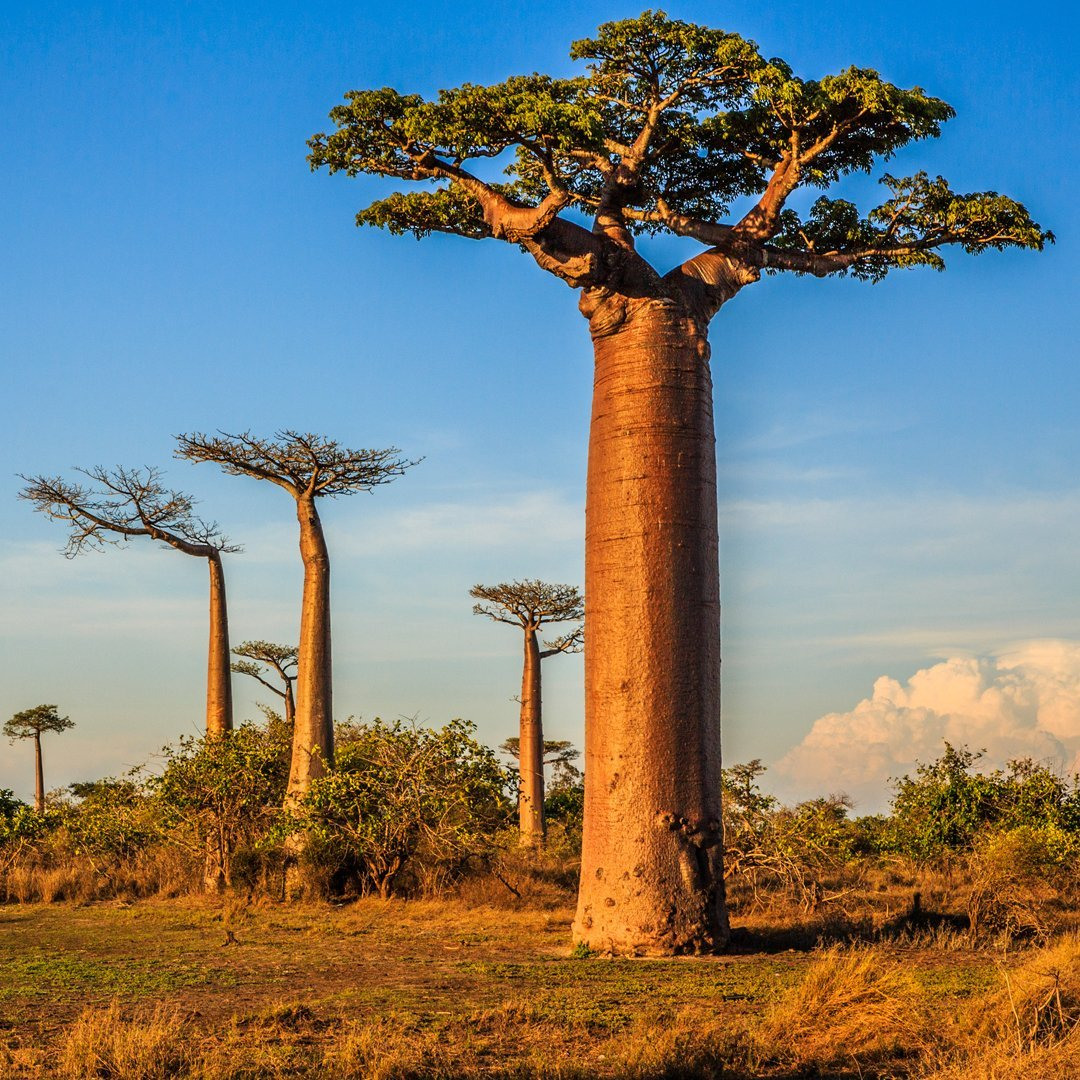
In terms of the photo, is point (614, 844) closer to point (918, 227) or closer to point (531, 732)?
point (918, 227)

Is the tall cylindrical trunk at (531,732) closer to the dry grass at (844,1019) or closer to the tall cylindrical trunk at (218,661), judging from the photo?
the tall cylindrical trunk at (218,661)

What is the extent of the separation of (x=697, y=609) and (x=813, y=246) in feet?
11.8

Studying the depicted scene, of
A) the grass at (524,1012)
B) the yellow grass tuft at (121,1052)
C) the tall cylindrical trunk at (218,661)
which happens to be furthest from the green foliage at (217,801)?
the yellow grass tuft at (121,1052)

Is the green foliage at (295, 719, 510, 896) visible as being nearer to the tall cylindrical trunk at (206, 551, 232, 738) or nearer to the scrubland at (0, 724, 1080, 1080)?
the scrubland at (0, 724, 1080, 1080)

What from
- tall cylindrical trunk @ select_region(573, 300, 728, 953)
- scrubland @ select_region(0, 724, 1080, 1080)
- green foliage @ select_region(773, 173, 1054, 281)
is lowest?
scrubland @ select_region(0, 724, 1080, 1080)

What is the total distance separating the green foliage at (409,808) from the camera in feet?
38.6

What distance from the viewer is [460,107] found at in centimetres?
912

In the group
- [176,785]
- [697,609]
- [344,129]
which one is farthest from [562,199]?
[176,785]

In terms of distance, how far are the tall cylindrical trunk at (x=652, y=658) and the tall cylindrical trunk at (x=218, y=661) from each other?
8345mm

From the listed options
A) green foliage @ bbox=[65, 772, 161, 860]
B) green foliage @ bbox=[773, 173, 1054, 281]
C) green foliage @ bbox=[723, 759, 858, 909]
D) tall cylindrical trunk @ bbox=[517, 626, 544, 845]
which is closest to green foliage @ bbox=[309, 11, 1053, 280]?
green foliage @ bbox=[773, 173, 1054, 281]

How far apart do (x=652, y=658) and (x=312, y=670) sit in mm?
6173

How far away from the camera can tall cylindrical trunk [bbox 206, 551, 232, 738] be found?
15.6 m

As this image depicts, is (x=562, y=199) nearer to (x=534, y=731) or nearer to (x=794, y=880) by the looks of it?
(x=794, y=880)

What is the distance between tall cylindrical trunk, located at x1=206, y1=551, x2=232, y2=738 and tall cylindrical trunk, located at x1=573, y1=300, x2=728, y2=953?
27.4 feet
